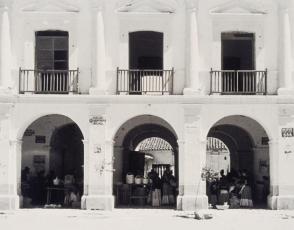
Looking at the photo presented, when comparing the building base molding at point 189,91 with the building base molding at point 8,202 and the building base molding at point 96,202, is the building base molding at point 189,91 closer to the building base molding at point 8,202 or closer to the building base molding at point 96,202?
the building base molding at point 96,202

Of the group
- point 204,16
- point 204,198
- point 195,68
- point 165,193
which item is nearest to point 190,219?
point 204,198

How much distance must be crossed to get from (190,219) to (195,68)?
197 inches

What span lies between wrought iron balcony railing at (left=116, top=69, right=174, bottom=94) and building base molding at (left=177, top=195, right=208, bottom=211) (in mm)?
3398

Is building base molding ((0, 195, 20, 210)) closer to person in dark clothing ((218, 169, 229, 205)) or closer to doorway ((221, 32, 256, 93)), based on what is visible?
person in dark clothing ((218, 169, 229, 205))

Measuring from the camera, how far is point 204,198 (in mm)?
17812

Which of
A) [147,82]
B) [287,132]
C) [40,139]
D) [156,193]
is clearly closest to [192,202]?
[156,193]

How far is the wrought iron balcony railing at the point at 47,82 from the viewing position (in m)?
18.3

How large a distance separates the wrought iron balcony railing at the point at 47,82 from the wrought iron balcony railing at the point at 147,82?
56.7 inches

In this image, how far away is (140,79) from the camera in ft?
61.0

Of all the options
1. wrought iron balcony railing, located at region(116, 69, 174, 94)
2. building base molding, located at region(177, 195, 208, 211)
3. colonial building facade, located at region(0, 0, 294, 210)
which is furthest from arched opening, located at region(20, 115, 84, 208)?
building base molding, located at region(177, 195, 208, 211)

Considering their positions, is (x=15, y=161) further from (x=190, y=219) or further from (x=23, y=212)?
(x=190, y=219)

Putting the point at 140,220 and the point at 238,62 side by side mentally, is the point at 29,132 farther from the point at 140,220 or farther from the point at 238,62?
the point at 238,62

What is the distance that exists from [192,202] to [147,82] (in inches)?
161

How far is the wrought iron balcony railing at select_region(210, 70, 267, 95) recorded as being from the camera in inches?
722
